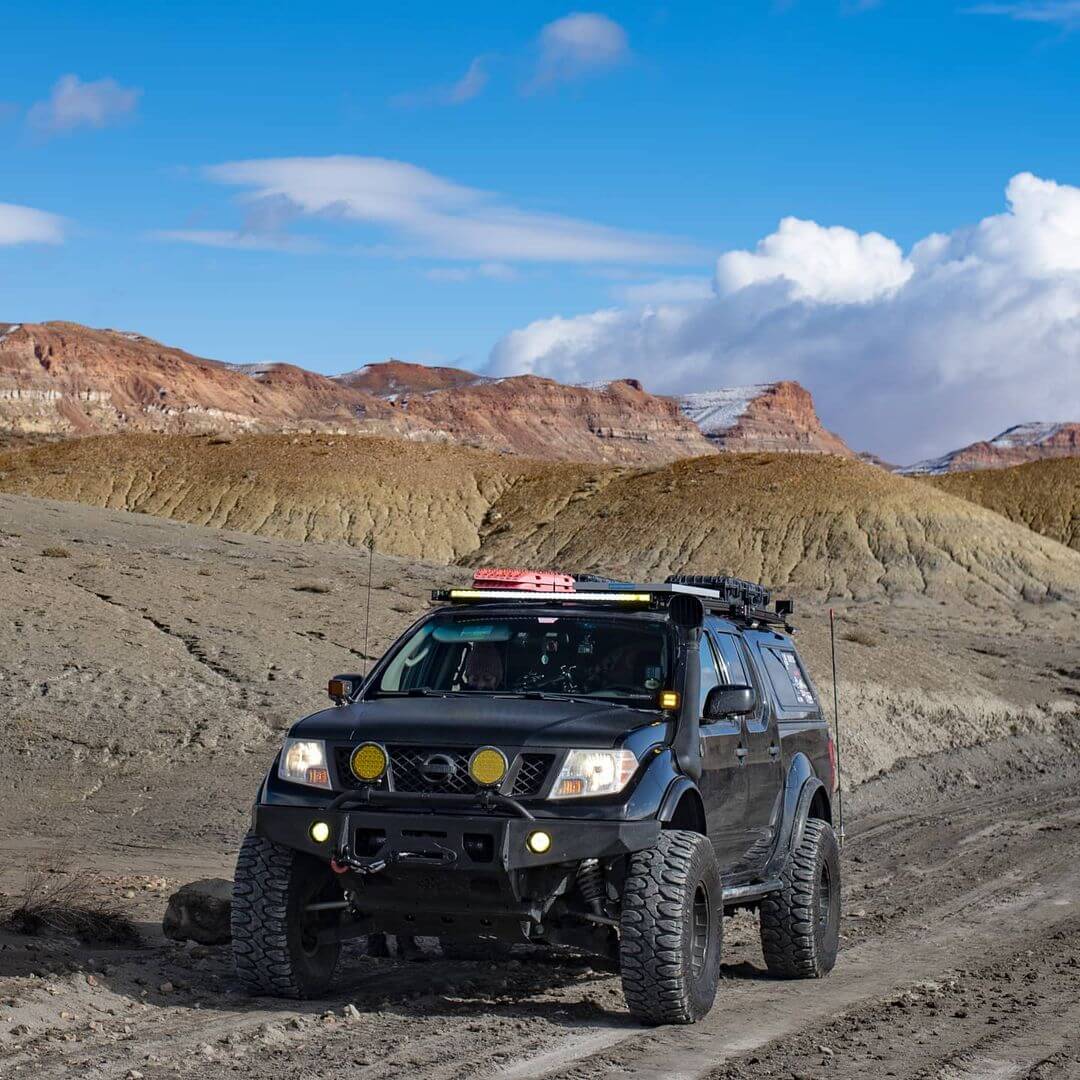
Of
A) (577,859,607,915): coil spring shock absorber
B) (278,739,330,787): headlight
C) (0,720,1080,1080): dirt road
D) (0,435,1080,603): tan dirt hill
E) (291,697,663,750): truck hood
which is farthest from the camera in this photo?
(0,435,1080,603): tan dirt hill

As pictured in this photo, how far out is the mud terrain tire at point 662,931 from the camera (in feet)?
24.6

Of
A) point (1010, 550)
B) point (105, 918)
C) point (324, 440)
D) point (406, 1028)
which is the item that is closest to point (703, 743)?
point (406, 1028)

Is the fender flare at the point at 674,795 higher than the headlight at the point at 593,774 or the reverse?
the reverse

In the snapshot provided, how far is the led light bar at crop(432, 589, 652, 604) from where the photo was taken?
8.90 meters

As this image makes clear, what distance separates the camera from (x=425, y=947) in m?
9.78

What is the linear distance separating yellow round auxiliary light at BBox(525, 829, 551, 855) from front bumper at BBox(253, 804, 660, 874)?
1 cm

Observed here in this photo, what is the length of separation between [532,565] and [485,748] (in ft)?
242

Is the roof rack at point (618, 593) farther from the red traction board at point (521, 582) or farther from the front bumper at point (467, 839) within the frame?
the front bumper at point (467, 839)

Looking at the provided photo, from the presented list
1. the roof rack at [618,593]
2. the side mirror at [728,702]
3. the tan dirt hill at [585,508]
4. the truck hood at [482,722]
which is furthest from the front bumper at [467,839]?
the tan dirt hill at [585,508]

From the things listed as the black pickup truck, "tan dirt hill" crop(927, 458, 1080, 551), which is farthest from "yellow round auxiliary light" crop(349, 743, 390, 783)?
"tan dirt hill" crop(927, 458, 1080, 551)

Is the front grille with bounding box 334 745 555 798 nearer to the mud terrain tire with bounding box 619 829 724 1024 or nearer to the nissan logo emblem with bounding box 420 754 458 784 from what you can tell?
the nissan logo emblem with bounding box 420 754 458 784

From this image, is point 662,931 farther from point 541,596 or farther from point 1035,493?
point 1035,493

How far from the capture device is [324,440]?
3927 inches

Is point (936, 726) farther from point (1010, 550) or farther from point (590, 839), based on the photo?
point (1010, 550)
